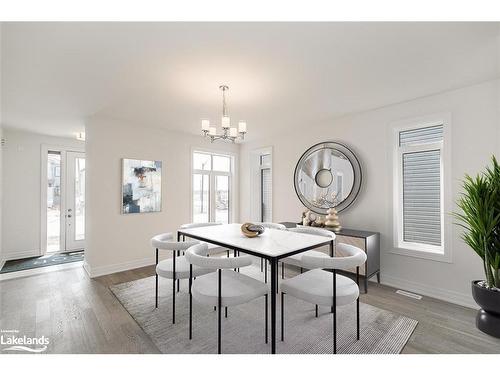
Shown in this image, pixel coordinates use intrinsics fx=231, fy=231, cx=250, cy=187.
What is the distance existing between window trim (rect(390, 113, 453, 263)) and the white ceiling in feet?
1.19

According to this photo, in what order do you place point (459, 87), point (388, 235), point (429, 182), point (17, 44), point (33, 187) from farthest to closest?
point (33, 187), point (388, 235), point (429, 182), point (459, 87), point (17, 44)

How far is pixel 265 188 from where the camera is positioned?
5254mm

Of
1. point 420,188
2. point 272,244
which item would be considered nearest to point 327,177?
point 420,188

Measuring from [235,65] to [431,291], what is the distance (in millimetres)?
3408

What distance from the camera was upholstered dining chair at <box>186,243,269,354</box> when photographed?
1629 millimetres

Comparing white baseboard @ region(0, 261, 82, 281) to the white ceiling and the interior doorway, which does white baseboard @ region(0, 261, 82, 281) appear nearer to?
the interior doorway

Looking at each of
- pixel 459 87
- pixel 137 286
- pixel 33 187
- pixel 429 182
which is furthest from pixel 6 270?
pixel 459 87

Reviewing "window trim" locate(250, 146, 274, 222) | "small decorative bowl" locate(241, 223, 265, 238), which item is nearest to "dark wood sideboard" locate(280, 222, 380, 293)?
"small decorative bowl" locate(241, 223, 265, 238)

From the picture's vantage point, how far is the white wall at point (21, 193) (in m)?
4.28

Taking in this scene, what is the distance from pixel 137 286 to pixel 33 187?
3361 millimetres

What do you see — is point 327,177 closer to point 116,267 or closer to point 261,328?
point 261,328

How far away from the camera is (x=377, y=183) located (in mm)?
3281
